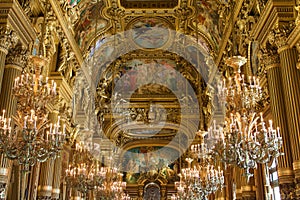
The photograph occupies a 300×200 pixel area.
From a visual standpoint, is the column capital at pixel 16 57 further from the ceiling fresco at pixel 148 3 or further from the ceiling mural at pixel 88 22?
the ceiling fresco at pixel 148 3

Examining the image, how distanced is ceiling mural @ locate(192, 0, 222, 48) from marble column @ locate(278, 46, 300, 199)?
22.8 ft

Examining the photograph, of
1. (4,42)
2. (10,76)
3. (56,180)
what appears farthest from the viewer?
(56,180)

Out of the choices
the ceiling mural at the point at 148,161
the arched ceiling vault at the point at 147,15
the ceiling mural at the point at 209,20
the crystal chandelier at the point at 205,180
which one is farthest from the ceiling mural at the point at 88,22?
the ceiling mural at the point at 148,161

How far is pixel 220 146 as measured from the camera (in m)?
7.40

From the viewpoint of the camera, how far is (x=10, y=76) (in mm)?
9055

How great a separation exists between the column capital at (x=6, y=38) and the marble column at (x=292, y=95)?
6511mm

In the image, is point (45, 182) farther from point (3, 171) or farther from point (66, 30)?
point (66, 30)

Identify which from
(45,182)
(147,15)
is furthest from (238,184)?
(147,15)

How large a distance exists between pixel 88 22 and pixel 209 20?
5423 millimetres

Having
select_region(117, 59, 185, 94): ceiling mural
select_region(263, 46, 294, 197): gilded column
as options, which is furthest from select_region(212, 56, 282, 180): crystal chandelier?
select_region(117, 59, 185, 94): ceiling mural

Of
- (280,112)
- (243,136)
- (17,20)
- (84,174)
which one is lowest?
(84,174)

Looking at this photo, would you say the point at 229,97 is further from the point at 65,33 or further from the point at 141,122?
the point at 141,122

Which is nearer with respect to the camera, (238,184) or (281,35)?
(281,35)

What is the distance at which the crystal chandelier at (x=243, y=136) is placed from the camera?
6957mm
